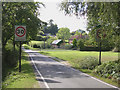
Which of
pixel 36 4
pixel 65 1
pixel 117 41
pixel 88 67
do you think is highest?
pixel 36 4

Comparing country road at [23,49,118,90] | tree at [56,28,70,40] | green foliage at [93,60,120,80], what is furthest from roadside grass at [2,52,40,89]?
tree at [56,28,70,40]

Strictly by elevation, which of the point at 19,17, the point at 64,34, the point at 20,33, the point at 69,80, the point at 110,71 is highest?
the point at 19,17

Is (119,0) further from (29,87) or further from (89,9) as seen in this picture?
(29,87)

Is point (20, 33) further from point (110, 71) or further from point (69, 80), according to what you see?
point (110, 71)

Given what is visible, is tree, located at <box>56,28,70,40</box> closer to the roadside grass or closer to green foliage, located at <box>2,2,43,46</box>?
green foliage, located at <box>2,2,43,46</box>

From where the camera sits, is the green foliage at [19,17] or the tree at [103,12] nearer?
the tree at [103,12]

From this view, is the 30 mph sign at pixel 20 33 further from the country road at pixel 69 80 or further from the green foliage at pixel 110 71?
the green foliage at pixel 110 71

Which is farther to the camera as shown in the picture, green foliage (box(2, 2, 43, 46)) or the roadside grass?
green foliage (box(2, 2, 43, 46))

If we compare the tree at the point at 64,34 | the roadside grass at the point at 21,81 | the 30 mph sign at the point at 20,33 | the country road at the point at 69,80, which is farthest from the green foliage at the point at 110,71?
the tree at the point at 64,34

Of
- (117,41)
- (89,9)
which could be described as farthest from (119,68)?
(89,9)

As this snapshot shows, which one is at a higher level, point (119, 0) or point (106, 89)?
point (119, 0)

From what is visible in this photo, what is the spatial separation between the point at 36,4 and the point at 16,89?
19.1 meters

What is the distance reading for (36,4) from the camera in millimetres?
26984

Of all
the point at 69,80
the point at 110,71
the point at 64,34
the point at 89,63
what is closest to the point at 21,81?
the point at 69,80
